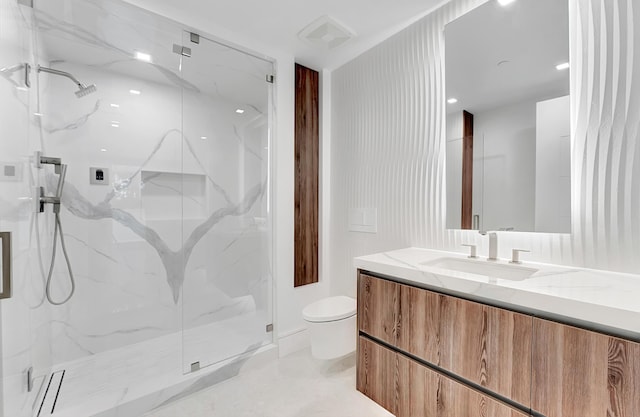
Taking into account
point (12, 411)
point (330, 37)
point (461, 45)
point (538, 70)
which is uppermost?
point (330, 37)

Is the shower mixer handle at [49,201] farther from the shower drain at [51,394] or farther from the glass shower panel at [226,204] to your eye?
the shower drain at [51,394]

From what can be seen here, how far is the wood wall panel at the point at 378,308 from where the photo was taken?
1459mm

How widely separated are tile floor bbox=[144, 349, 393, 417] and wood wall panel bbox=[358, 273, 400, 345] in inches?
21.3

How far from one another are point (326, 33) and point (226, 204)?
1.52 meters

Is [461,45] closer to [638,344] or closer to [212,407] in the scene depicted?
[638,344]

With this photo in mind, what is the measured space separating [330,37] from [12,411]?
2748 mm

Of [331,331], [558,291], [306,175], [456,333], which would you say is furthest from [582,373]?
[306,175]

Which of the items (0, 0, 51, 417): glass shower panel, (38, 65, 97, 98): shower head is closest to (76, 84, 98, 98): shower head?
(38, 65, 97, 98): shower head

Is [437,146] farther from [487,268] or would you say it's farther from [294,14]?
A: [294,14]

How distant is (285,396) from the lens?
1.82 m

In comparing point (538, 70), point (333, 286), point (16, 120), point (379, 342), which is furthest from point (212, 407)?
point (538, 70)

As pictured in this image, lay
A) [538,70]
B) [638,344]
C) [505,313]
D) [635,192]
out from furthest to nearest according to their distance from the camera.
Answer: [538,70] → [635,192] → [505,313] → [638,344]

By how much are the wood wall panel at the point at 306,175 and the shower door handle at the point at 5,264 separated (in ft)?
5.81

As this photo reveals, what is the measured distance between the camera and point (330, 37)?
2146mm
